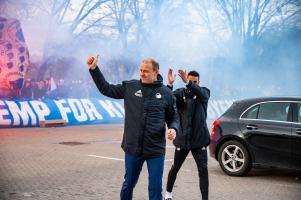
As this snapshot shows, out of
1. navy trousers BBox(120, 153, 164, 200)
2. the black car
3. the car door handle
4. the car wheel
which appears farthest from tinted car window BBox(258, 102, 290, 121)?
navy trousers BBox(120, 153, 164, 200)

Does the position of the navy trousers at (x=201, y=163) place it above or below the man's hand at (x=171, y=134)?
below

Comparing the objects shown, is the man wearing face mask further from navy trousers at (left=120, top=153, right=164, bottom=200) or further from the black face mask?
navy trousers at (left=120, top=153, right=164, bottom=200)

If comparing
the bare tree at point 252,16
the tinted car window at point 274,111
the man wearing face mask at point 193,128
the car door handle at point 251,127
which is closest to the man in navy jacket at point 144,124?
the man wearing face mask at point 193,128

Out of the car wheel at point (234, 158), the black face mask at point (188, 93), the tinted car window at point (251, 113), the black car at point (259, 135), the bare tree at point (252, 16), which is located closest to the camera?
the black face mask at point (188, 93)

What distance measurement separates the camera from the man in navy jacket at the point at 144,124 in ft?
15.5

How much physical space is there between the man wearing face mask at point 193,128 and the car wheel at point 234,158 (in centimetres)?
228

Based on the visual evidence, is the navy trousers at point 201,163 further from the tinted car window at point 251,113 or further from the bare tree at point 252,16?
the bare tree at point 252,16

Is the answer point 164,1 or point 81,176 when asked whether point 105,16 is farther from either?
point 81,176

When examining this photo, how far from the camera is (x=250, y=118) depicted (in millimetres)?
8203

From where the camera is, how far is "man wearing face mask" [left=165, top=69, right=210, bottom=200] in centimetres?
582

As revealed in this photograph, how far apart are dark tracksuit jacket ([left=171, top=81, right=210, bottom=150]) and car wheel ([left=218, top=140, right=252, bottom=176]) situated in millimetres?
2282

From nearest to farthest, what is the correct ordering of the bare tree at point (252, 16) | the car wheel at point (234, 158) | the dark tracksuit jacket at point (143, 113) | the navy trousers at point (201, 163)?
1. the dark tracksuit jacket at point (143, 113)
2. the navy trousers at point (201, 163)
3. the car wheel at point (234, 158)
4. the bare tree at point (252, 16)

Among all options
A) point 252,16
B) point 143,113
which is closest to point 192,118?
point 143,113

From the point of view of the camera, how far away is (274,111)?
8.04 m
